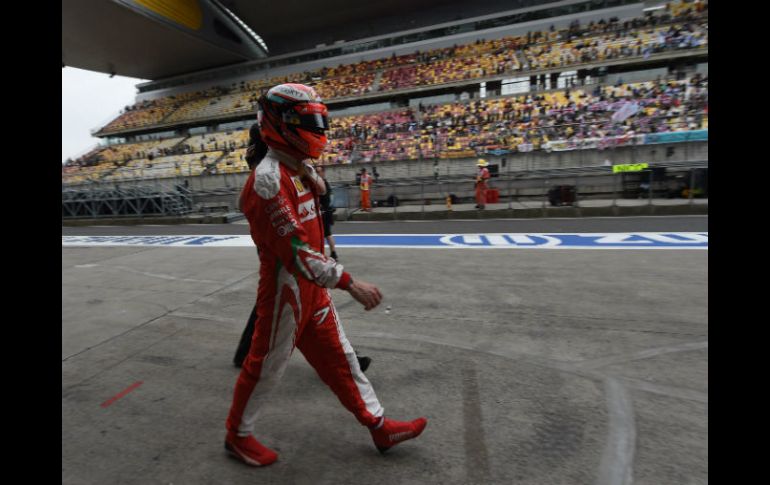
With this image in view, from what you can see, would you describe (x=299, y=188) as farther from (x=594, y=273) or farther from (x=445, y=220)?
(x=445, y=220)

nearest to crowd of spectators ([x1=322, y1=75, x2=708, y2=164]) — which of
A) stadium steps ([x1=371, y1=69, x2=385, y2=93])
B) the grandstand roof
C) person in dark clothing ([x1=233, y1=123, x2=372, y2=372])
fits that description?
stadium steps ([x1=371, y1=69, x2=385, y2=93])

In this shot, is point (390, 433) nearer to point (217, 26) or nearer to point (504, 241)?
point (504, 241)

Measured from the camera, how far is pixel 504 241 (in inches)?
324

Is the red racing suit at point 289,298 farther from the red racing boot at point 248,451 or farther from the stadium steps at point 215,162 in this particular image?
the stadium steps at point 215,162

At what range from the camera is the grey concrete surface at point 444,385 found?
78.7 inches

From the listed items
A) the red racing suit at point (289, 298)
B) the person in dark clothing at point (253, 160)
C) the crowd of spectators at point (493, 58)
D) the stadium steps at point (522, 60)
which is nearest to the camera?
the red racing suit at point (289, 298)

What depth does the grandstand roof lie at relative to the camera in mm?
30969

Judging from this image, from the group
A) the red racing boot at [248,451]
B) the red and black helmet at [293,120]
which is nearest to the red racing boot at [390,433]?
the red racing boot at [248,451]

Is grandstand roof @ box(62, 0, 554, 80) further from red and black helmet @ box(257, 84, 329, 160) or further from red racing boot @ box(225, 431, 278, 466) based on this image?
red racing boot @ box(225, 431, 278, 466)

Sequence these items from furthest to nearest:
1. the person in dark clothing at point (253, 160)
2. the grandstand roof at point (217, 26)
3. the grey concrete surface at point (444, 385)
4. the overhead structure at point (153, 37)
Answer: the grandstand roof at point (217, 26) < the overhead structure at point (153, 37) < the person in dark clothing at point (253, 160) < the grey concrete surface at point (444, 385)

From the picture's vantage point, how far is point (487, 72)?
28.2 metres

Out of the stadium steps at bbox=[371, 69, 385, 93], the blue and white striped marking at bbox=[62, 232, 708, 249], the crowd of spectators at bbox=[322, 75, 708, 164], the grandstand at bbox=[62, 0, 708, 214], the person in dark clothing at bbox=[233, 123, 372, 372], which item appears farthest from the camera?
the stadium steps at bbox=[371, 69, 385, 93]

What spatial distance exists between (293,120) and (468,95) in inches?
1171

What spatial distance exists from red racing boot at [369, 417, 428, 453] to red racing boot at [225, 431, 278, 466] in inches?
22.9
